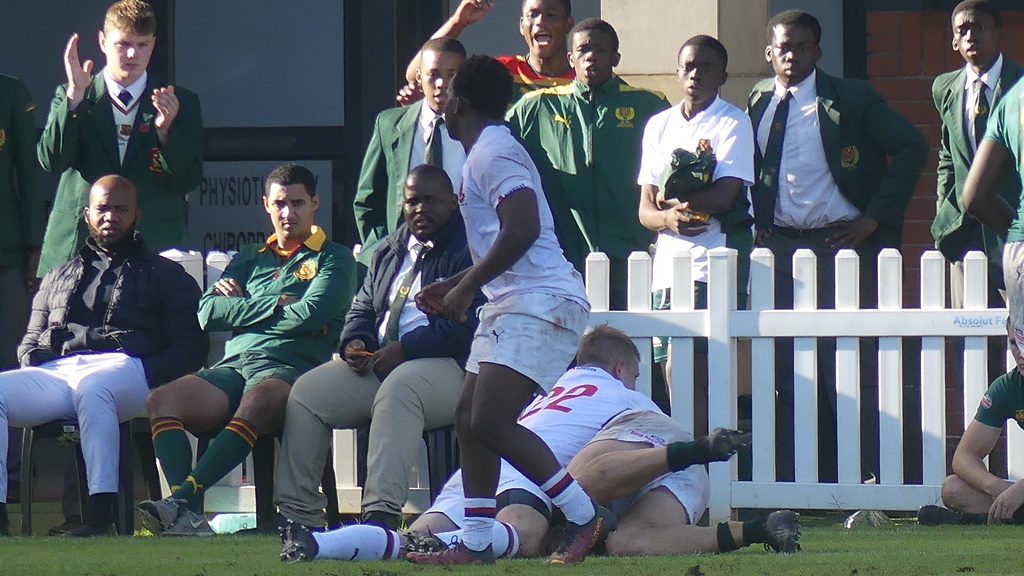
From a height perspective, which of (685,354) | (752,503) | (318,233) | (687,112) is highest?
(687,112)

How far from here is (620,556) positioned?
581cm

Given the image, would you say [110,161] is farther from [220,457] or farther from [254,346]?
[220,457]

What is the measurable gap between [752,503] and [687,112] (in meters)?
1.70

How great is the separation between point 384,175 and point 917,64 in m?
3.47

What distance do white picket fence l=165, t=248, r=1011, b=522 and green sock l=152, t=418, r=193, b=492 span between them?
3.22 feet

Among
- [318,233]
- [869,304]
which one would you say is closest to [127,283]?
[318,233]

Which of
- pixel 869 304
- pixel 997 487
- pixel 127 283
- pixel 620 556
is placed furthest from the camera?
pixel 869 304

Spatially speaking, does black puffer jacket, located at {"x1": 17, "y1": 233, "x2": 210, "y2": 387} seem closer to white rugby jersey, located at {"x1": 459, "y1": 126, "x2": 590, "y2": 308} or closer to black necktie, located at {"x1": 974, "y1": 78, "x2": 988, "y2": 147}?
white rugby jersey, located at {"x1": 459, "y1": 126, "x2": 590, "y2": 308}

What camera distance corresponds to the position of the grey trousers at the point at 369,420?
6668mm

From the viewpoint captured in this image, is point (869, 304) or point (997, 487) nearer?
point (997, 487)

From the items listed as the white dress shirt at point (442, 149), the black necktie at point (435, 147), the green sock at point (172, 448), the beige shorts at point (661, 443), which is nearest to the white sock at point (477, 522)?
the beige shorts at point (661, 443)

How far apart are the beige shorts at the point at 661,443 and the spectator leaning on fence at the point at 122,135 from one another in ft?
9.10

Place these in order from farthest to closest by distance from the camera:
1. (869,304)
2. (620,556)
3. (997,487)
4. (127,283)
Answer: (869,304) → (127,283) → (997,487) → (620,556)

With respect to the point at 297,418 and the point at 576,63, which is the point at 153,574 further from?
the point at 576,63
